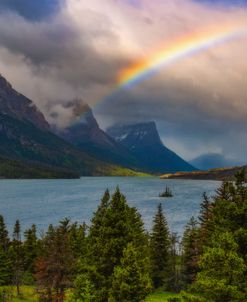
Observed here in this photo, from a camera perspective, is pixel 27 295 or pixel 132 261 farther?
pixel 27 295

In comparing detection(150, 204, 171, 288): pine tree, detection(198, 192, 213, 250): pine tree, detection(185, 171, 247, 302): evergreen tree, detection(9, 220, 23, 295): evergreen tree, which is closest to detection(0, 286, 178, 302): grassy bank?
detection(9, 220, 23, 295): evergreen tree

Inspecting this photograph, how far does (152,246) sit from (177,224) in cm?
8773

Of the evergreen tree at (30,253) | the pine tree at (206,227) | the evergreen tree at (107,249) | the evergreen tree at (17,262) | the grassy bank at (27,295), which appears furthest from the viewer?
the evergreen tree at (30,253)

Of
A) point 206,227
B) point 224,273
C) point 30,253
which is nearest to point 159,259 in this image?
point 206,227

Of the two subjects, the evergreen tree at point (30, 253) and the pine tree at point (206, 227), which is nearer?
the pine tree at point (206, 227)

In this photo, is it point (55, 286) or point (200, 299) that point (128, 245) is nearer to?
point (200, 299)

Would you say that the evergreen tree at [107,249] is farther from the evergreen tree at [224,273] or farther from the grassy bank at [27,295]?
the grassy bank at [27,295]

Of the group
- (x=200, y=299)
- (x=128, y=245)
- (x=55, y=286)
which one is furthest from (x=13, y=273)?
(x=200, y=299)

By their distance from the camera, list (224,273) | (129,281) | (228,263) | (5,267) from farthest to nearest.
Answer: (5,267), (129,281), (224,273), (228,263)

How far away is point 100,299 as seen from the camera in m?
38.1

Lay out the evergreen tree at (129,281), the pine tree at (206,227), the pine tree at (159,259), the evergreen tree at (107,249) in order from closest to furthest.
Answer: the evergreen tree at (129,281) → the evergreen tree at (107,249) → the pine tree at (206,227) → the pine tree at (159,259)

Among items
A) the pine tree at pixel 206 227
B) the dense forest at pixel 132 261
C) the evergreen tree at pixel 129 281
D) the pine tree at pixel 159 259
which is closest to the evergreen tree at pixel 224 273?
the dense forest at pixel 132 261

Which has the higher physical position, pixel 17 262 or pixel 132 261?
pixel 132 261

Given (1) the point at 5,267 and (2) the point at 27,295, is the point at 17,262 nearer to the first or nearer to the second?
(1) the point at 5,267
